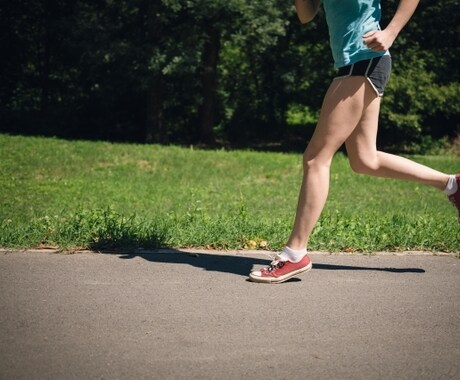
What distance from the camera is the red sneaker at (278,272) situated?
4.08 meters

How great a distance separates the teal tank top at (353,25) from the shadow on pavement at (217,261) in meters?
1.45

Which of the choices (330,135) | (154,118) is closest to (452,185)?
(330,135)

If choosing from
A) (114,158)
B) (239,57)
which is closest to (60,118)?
(239,57)

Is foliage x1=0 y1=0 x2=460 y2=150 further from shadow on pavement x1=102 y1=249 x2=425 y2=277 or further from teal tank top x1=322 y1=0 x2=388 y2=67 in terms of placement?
teal tank top x1=322 y1=0 x2=388 y2=67

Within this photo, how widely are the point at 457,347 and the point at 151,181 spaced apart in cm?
994

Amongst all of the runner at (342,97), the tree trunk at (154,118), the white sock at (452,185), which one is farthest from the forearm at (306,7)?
the tree trunk at (154,118)

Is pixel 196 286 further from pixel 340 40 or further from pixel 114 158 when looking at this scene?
pixel 114 158

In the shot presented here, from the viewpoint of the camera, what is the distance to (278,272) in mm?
4102

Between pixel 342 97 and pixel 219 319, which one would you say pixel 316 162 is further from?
pixel 219 319

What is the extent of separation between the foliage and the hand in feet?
53.9

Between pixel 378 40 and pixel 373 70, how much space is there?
0.24 meters

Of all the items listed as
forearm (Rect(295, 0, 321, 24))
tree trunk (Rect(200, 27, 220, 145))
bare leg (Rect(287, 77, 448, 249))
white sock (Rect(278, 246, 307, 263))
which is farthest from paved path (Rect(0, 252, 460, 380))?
tree trunk (Rect(200, 27, 220, 145))

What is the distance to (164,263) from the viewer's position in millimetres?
4488

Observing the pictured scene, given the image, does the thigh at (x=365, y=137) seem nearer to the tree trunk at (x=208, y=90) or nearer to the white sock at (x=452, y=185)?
the white sock at (x=452, y=185)
